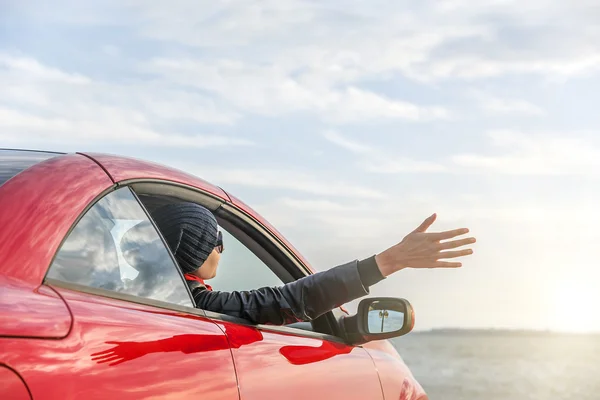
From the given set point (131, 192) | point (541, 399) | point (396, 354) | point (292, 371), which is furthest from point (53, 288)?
point (541, 399)

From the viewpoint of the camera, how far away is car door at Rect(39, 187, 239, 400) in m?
2.52

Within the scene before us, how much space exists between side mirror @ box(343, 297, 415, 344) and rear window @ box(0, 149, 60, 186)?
60.1 inches

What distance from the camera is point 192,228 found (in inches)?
157

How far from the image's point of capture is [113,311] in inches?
109

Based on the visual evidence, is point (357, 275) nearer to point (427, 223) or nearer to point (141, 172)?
point (427, 223)

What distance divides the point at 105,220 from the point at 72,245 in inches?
9.9

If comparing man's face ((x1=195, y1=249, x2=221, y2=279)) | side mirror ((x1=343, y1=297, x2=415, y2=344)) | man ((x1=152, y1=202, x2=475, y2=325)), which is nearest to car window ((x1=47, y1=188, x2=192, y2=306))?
man ((x1=152, y1=202, x2=475, y2=325))

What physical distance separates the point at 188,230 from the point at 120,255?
808 mm

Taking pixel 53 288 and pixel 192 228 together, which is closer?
pixel 53 288

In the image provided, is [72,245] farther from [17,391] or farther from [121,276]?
[17,391]

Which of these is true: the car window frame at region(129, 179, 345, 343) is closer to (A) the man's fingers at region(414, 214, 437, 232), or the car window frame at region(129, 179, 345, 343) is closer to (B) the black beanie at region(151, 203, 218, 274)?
(B) the black beanie at region(151, 203, 218, 274)

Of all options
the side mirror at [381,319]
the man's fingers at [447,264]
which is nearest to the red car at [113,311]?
the side mirror at [381,319]

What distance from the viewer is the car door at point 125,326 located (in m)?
2.52

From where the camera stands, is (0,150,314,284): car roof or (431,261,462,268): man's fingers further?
(431,261,462,268): man's fingers
